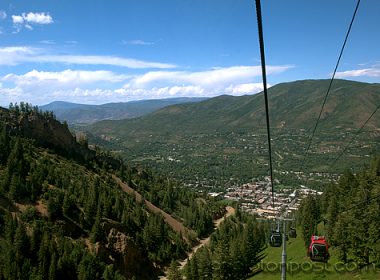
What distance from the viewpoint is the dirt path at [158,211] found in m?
123

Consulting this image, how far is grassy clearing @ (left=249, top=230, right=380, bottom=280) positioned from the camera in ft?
174

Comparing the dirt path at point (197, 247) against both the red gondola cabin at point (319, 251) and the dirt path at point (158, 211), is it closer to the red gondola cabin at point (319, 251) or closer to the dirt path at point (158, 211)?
the dirt path at point (158, 211)

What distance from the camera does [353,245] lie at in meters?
53.3

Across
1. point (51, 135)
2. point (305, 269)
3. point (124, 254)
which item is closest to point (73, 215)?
point (124, 254)

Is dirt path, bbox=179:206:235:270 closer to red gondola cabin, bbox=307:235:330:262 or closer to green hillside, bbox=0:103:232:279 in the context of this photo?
green hillside, bbox=0:103:232:279

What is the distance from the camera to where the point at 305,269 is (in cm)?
6731

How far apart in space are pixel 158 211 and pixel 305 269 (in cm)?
6742

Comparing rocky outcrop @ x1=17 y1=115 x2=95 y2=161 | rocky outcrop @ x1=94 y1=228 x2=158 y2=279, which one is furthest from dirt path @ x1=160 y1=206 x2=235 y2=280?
rocky outcrop @ x1=17 y1=115 x2=95 y2=161

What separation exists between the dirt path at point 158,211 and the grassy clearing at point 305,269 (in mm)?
36919

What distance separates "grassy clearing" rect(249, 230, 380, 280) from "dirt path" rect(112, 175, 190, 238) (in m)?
36.9

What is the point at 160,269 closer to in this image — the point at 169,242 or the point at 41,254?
the point at 169,242

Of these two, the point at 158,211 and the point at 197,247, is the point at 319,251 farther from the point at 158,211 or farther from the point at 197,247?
the point at 158,211

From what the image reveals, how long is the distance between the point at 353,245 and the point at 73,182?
77253mm

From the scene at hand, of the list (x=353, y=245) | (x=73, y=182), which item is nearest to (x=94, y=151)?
(x=73, y=182)
